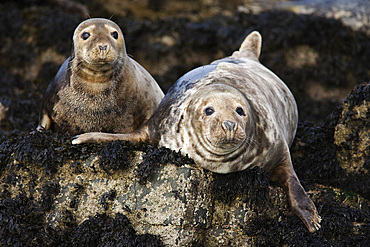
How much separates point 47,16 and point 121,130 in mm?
5504

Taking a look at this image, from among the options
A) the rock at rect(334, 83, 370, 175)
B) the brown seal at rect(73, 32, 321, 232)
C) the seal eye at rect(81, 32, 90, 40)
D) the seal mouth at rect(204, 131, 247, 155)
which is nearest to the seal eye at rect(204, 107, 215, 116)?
the brown seal at rect(73, 32, 321, 232)

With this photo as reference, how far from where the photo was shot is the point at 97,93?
5281mm

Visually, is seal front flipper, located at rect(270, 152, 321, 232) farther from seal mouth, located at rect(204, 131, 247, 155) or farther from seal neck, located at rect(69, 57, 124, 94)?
seal neck, located at rect(69, 57, 124, 94)

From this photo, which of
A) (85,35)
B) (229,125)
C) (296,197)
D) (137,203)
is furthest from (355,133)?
(85,35)

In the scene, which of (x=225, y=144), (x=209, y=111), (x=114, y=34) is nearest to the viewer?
(x=225, y=144)

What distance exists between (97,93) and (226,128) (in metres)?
1.64

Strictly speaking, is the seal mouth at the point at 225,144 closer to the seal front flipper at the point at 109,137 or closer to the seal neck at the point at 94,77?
the seal front flipper at the point at 109,137

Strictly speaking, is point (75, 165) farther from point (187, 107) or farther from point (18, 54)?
point (18, 54)

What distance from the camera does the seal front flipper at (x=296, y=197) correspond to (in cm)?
454

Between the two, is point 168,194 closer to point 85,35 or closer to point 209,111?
point 209,111

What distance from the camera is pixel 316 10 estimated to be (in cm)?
1084

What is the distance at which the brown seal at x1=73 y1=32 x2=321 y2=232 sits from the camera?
4471 millimetres

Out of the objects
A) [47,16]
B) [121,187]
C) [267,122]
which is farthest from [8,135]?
[47,16]

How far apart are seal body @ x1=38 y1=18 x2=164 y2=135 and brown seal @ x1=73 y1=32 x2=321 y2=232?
40 centimetres
